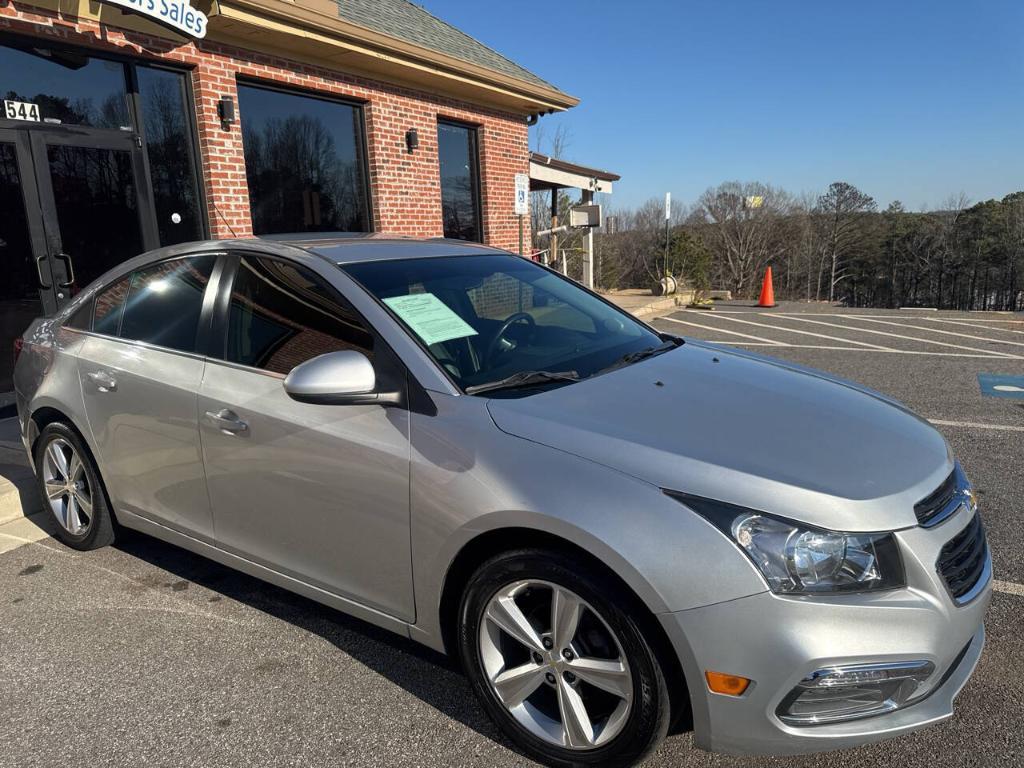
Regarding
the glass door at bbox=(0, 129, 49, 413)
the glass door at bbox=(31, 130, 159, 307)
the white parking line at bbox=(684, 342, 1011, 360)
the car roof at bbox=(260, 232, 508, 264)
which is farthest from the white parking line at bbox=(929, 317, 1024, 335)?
the glass door at bbox=(0, 129, 49, 413)

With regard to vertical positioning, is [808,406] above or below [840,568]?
above

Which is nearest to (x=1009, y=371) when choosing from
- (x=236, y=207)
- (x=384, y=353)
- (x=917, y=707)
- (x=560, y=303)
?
(x=560, y=303)

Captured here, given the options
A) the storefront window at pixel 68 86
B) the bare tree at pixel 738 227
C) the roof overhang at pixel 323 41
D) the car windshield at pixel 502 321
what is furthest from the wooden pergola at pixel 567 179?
the bare tree at pixel 738 227

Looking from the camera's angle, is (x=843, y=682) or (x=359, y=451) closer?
(x=843, y=682)

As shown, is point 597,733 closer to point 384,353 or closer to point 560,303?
point 384,353

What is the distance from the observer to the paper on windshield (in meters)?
2.49

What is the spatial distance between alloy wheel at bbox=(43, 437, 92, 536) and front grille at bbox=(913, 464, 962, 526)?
3.58 meters

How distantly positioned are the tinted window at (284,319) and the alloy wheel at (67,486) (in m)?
1.41

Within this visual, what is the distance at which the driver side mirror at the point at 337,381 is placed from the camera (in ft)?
7.30

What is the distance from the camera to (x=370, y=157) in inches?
355

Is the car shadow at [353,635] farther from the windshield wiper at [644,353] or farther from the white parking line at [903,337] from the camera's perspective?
the white parking line at [903,337]

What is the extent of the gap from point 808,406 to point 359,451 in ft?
5.07

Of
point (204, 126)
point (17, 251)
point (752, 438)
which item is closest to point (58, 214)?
point (17, 251)

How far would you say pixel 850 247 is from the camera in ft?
226
